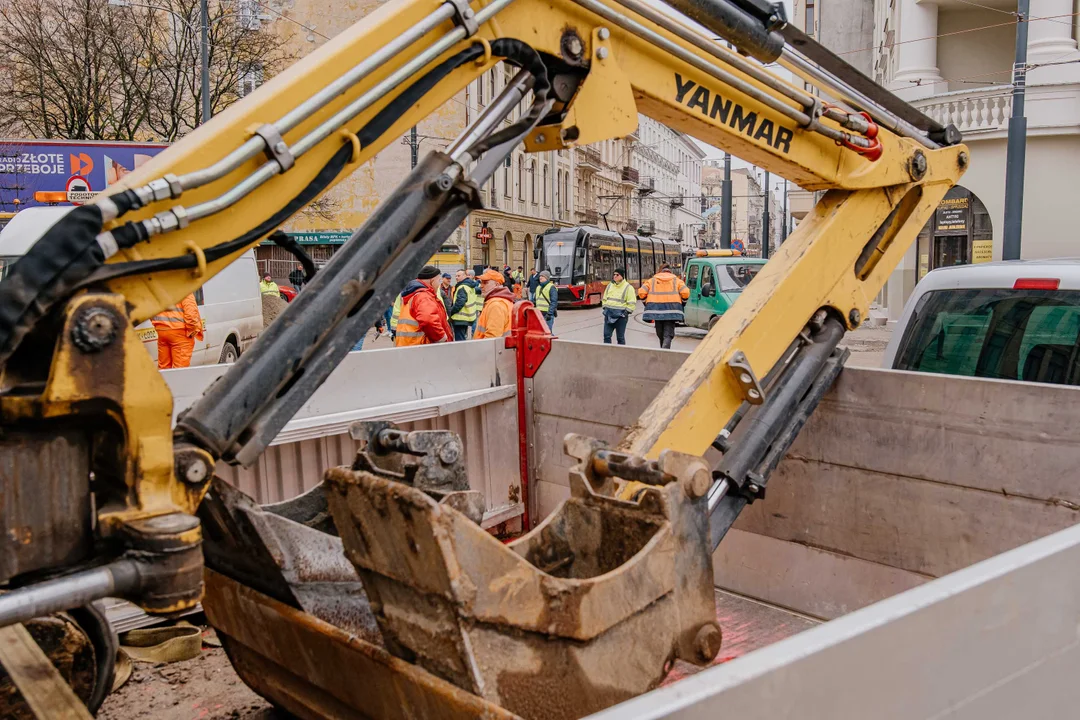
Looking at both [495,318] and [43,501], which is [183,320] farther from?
[43,501]

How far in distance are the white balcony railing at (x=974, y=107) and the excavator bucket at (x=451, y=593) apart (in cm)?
2129

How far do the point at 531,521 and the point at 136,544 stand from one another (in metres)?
3.90

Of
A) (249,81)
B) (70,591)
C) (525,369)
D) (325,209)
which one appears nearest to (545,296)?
(525,369)

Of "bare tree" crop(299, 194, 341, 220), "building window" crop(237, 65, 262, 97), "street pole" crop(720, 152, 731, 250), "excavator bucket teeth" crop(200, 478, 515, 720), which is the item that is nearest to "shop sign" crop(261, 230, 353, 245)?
"bare tree" crop(299, 194, 341, 220)

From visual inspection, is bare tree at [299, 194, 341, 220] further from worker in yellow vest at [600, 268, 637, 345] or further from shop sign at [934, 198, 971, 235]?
shop sign at [934, 198, 971, 235]

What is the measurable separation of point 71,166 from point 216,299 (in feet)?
17.4

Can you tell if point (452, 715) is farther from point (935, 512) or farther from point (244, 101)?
point (935, 512)

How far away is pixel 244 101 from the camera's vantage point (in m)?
2.62

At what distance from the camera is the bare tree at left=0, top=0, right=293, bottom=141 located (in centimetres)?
2741

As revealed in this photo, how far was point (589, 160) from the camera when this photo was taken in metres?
68.1

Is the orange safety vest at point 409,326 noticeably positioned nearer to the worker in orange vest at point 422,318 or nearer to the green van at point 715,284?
the worker in orange vest at point 422,318

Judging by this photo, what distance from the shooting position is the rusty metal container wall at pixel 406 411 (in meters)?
4.82

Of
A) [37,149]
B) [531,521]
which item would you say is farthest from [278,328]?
[37,149]

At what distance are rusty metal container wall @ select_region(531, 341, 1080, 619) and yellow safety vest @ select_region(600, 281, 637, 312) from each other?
12.2 m
